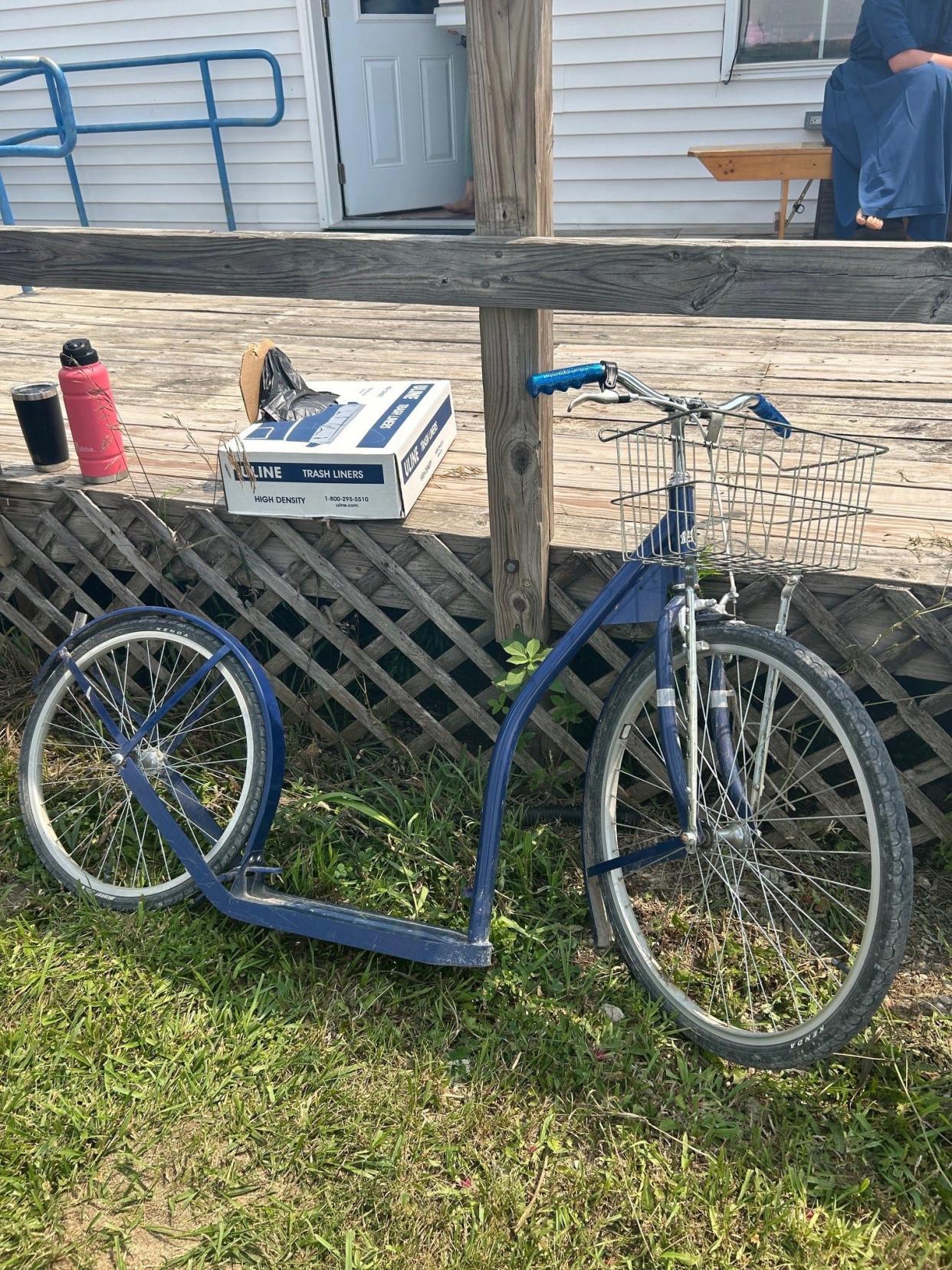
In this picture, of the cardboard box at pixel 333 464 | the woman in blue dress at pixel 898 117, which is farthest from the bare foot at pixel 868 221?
the cardboard box at pixel 333 464

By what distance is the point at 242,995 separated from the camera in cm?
212

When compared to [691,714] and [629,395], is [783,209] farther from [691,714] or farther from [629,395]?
[691,714]

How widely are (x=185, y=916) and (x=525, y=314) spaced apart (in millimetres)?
1495

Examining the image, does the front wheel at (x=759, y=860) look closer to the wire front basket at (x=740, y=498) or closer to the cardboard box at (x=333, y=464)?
the wire front basket at (x=740, y=498)

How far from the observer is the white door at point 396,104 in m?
6.35

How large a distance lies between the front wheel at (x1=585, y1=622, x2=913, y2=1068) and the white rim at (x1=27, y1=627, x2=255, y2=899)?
Result: 2.60ft

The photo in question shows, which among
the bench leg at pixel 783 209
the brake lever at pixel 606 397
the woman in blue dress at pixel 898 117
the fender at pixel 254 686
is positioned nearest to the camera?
the brake lever at pixel 606 397

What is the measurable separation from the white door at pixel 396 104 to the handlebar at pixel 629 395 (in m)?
5.43

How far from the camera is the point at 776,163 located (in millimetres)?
5016

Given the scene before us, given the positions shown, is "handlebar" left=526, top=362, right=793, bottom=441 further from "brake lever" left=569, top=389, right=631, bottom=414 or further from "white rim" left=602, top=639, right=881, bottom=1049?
"white rim" left=602, top=639, right=881, bottom=1049

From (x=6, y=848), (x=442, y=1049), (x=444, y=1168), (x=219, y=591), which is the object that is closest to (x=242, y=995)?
(x=442, y=1049)

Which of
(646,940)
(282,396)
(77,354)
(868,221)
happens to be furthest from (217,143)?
(646,940)

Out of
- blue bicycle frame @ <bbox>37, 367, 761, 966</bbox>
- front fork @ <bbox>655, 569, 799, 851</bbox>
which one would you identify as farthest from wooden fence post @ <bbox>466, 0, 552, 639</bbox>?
front fork @ <bbox>655, 569, 799, 851</bbox>

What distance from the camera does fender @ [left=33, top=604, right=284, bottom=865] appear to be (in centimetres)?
229
